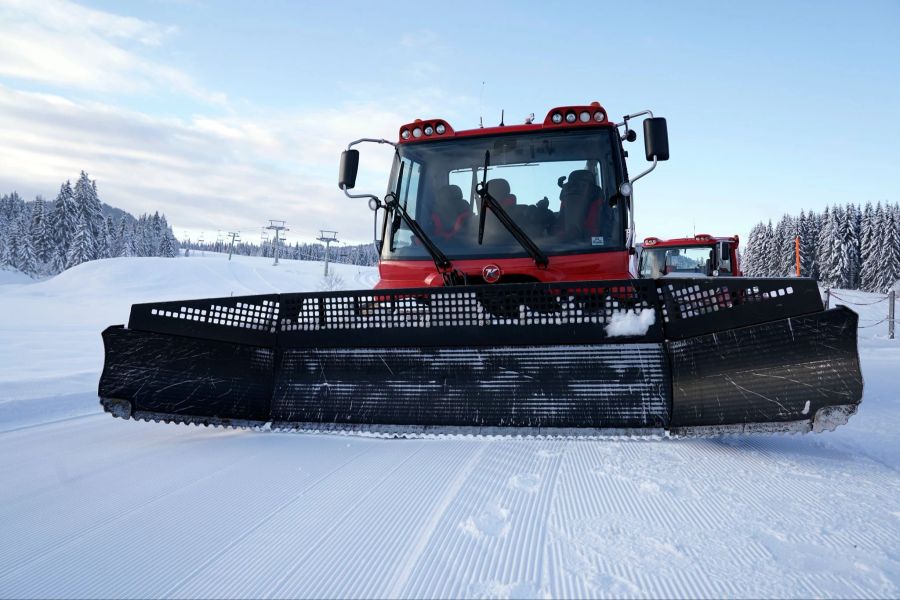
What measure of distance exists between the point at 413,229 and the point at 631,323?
205 cm

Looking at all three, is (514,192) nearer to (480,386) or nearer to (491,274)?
(491,274)

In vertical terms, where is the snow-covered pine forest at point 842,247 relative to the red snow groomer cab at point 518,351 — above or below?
above

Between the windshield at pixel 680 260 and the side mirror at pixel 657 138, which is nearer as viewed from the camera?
the side mirror at pixel 657 138

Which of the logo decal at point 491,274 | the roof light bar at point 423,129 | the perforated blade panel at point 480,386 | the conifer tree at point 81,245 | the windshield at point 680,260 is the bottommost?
the perforated blade panel at point 480,386

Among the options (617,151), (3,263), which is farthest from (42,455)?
(3,263)

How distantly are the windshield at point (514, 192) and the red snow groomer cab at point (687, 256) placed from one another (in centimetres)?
586

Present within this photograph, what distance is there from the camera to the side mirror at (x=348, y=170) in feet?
15.5

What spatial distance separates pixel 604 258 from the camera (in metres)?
4.22

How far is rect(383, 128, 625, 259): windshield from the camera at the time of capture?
434 centimetres

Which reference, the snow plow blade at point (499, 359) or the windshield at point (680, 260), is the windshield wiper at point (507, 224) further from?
the windshield at point (680, 260)

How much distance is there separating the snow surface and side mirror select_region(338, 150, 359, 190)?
2.29 m

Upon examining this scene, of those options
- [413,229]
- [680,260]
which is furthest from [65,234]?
[413,229]

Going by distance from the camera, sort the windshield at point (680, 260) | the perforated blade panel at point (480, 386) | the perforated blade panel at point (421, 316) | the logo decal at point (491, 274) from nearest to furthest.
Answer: the perforated blade panel at point (480, 386) → the perforated blade panel at point (421, 316) → the logo decal at point (491, 274) → the windshield at point (680, 260)

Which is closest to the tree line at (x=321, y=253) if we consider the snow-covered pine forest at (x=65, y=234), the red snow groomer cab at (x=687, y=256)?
the snow-covered pine forest at (x=65, y=234)
